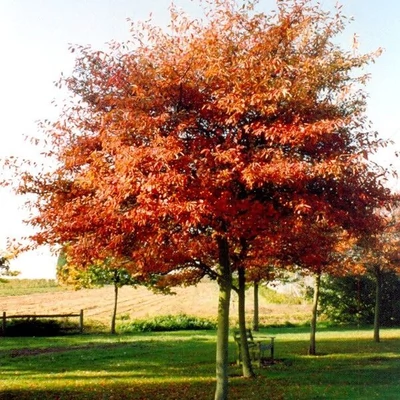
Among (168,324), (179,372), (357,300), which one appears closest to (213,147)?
(179,372)

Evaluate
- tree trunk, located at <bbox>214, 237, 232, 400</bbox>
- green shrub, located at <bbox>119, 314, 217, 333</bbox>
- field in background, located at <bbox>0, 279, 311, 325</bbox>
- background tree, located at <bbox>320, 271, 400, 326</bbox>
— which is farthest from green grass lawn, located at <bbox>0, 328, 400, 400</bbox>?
field in background, located at <bbox>0, 279, 311, 325</bbox>

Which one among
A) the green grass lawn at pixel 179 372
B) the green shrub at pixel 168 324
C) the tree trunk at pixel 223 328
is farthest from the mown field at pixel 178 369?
the green shrub at pixel 168 324

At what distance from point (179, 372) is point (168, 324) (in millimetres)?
21145

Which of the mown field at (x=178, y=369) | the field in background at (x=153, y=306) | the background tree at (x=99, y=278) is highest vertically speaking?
the background tree at (x=99, y=278)

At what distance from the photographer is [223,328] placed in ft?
40.8

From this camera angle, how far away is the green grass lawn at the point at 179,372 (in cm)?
1405

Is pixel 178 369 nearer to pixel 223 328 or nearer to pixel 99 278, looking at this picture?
pixel 223 328

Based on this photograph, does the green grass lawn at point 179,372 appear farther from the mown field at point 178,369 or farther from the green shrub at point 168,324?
the green shrub at point 168,324

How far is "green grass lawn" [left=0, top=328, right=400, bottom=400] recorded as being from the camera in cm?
1405

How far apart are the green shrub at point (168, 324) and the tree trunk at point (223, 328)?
995 inches

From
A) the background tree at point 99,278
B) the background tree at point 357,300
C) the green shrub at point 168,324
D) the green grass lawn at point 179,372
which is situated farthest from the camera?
the background tree at point 357,300

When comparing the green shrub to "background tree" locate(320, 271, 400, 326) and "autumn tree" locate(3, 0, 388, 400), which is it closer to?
"background tree" locate(320, 271, 400, 326)

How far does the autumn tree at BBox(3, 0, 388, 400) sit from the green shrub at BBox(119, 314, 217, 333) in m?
25.9

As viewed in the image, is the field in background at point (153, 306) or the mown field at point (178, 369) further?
the field in background at point (153, 306)
